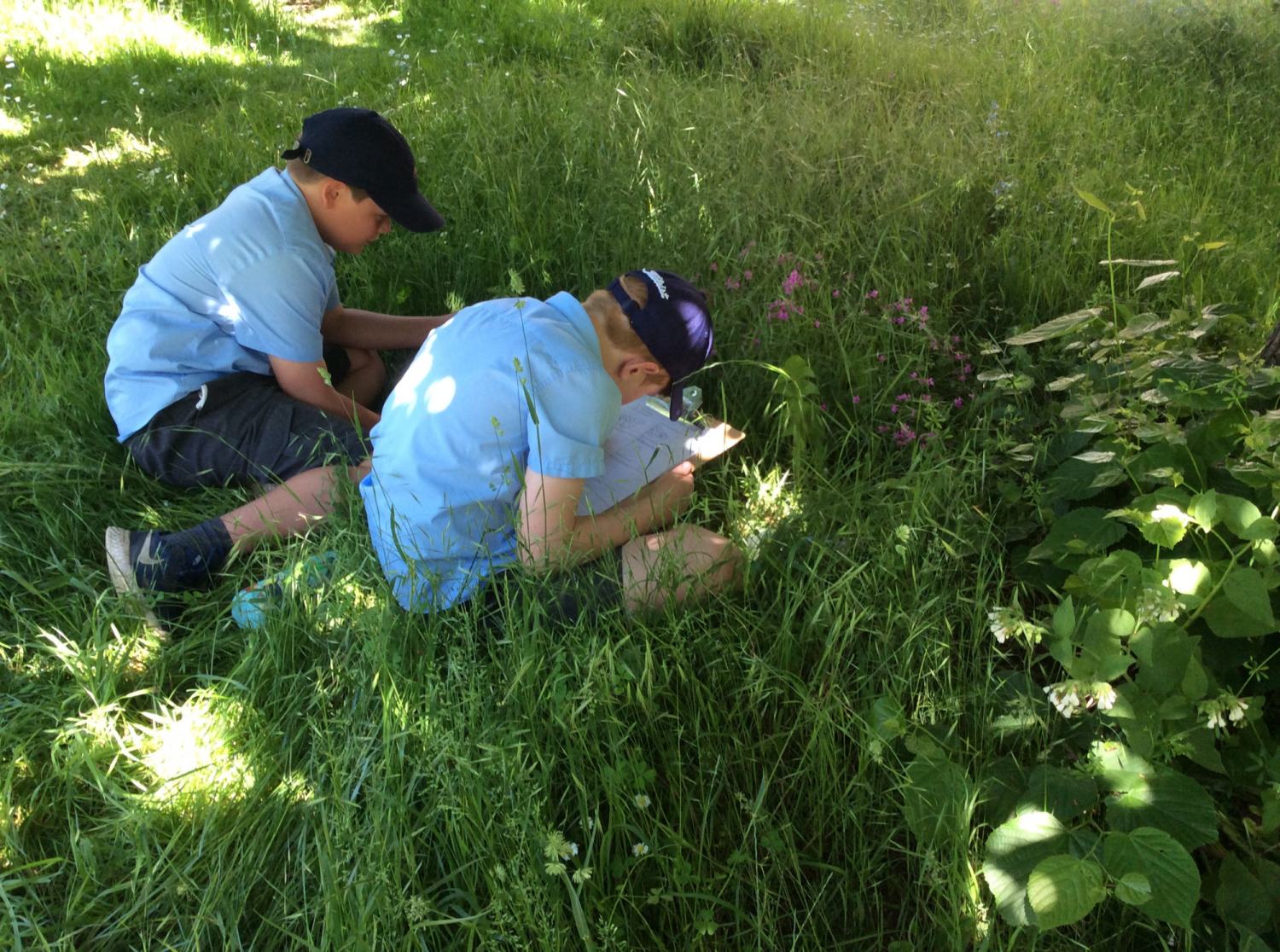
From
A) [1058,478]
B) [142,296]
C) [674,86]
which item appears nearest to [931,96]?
[674,86]

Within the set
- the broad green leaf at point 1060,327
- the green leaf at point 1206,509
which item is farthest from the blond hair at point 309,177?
the green leaf at point 1206,509

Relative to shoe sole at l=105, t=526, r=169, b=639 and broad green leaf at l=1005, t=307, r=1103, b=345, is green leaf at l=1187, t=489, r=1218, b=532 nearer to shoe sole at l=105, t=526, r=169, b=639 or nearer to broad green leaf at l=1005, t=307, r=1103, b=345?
broad green leaf at l=1005, t=307, r=1103, b=345

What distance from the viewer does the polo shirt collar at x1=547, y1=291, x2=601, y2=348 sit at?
6.28 feet

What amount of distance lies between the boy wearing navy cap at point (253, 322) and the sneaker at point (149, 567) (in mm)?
317

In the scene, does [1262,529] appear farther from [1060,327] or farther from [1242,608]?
[1060,327]

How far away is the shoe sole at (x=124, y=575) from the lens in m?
2.02

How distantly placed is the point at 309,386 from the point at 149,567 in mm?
649

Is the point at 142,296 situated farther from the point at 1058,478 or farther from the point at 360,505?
the point at 1058,478

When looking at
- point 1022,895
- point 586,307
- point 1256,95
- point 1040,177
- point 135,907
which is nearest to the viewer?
point 1022,895

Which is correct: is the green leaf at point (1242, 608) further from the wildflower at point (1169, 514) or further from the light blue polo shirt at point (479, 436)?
the light blue polo shirt at point (479, 436)

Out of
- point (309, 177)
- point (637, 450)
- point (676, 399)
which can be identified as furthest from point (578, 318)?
point (309, 177)

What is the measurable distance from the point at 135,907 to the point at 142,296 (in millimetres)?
1674

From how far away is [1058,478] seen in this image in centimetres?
188

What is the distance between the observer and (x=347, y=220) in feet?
8.23
